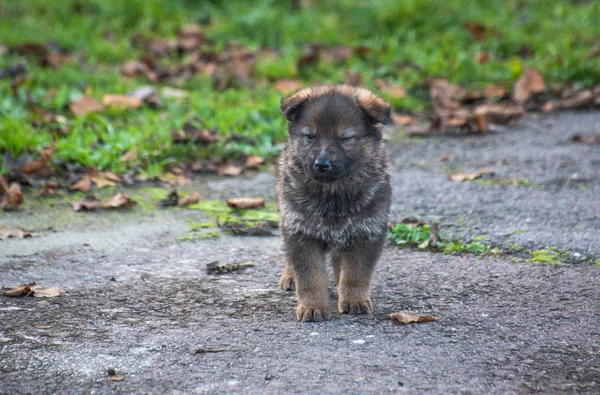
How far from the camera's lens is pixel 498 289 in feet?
15.2

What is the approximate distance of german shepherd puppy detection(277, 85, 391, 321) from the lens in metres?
4.46

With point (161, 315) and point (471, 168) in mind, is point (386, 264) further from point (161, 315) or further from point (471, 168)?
point (471, 168)

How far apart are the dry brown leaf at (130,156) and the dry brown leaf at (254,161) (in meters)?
0.95

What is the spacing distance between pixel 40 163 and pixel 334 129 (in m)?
2.98

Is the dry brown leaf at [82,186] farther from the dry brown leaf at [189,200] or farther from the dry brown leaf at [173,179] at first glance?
the dry brown leaf at [189,200]

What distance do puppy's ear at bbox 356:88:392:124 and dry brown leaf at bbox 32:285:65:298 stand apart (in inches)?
77.1

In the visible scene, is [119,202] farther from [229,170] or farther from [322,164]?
[322,164]

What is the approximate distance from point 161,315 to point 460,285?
1.66 metres

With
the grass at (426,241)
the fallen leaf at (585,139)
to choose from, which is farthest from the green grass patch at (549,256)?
the fallen leaf at (585,139)

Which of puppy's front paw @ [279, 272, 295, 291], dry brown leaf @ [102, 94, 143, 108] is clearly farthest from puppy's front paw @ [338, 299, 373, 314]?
dry brown leaf @ [102, 94, 143, 108]

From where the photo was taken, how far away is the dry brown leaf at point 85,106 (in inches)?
318

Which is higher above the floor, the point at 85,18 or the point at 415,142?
the point at 85,18

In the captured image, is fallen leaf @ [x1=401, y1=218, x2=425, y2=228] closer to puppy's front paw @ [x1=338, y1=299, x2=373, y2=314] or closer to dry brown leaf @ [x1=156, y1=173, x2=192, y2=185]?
puppy's front paw @ [x1=338, y1=299, x2=373, y2=314]

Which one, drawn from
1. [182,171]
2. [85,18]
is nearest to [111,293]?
[182,171]
